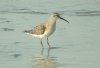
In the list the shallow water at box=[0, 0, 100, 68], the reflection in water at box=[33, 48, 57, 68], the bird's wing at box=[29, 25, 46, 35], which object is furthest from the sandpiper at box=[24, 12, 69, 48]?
the reflection in water at box=[33, 48, 57, 68]

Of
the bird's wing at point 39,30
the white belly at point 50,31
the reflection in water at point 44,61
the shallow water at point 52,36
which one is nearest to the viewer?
the reflection in water at point 44,61

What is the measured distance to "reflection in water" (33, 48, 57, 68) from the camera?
11.3 meters

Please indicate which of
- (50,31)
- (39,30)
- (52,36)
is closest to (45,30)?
(39,30)

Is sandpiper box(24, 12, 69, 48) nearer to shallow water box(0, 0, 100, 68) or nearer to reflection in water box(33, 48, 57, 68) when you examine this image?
shallow water box(0, 0, 100, 68)

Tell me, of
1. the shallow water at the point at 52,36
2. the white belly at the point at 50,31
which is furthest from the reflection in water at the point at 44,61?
the white belly at the point at 50,31

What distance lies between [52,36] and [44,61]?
117 inches

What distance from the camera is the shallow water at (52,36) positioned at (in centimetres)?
1170

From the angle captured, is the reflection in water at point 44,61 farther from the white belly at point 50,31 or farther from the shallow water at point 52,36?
the white belly at point 50,31

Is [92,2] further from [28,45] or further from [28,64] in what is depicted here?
[28,64]

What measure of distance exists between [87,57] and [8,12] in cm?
714

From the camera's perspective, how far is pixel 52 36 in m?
14.8

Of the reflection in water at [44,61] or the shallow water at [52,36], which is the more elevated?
the shallow water at [52,36]

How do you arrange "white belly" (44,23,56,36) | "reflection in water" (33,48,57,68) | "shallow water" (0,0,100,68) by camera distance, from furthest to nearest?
"white belly" (44,23,56,36) → "shallow water" (0,0,100,68) → "reflection in water" (33,48,57,68)

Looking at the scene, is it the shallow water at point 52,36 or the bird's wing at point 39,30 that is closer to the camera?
the shallow water at point 52,36
